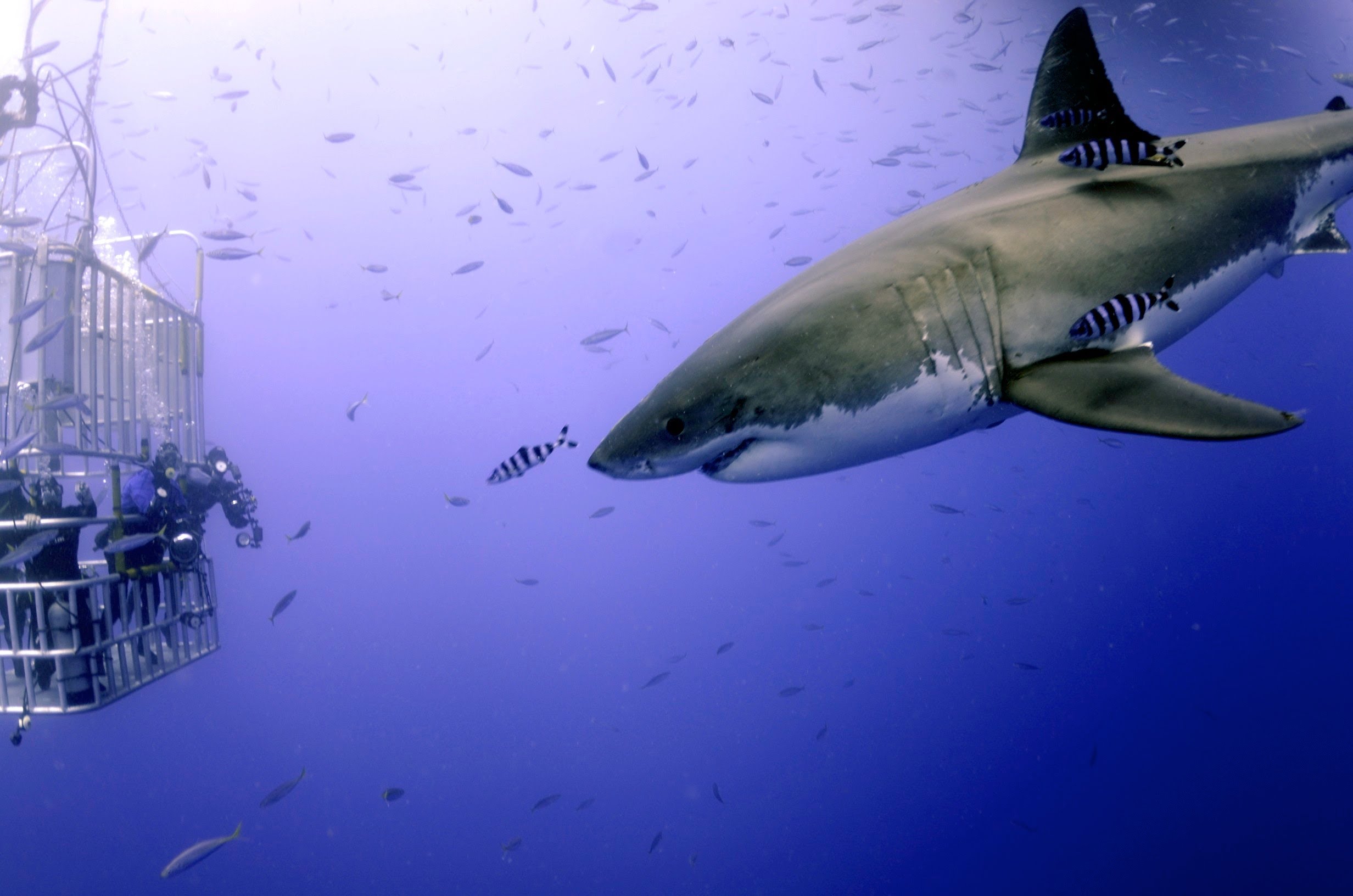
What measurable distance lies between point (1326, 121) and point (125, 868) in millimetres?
31255

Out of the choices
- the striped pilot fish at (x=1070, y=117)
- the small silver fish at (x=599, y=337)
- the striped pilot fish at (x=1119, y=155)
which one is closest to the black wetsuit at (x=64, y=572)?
the small silver fish at (x=599, y=337)

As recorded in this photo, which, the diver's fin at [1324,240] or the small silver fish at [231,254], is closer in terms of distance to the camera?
the diver's fin at [1324,240]

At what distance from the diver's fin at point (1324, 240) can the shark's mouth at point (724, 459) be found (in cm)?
292

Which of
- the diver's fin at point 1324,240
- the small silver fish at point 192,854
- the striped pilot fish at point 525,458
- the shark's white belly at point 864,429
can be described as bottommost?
the small silver fish at point 192,854

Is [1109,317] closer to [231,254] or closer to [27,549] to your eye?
[27,549]

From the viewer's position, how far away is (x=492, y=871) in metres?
24.4

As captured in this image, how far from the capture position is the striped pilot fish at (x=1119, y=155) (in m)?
2.29

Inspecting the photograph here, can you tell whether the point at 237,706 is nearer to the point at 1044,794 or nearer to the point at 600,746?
the point at 600,746

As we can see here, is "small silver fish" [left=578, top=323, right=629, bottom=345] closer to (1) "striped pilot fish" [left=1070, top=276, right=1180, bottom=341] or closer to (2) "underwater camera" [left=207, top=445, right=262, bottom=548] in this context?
(2) "underwater camera" [left=207, top=445, right=262, bottom=548]

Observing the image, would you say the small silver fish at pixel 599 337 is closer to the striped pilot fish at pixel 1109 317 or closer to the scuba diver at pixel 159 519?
the scuba diver at pixel 159 519

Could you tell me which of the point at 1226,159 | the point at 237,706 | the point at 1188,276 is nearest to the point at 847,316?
the point at 1188,276

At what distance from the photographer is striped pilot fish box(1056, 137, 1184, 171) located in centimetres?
229

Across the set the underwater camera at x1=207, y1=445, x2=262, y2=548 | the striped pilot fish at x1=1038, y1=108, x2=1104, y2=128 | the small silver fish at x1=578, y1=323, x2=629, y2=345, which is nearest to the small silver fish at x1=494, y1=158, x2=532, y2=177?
the small silver fish at x1=578, y1=323, x2=629, y2=345

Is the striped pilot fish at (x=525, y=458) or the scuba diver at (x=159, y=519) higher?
the striped pilot fish at (x=525, y=458)
